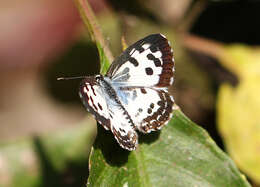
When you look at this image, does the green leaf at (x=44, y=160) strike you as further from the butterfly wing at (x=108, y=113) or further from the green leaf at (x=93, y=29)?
the green leaf at (x=93, y=29)

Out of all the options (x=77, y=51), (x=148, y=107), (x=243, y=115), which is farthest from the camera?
(x=77, y=51)

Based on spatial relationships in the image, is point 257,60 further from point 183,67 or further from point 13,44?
point 13,44

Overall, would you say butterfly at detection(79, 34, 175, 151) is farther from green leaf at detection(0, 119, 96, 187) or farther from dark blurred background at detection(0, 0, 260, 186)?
green leaf at detection(0, 119, 96, 187)

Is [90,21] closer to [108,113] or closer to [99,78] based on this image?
[99,78]

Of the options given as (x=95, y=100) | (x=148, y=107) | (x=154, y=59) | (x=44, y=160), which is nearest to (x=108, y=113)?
(x=95, y=100)

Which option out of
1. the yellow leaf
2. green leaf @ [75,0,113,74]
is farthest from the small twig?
the yellow leaf

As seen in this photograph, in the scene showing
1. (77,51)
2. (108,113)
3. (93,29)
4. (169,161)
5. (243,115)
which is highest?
(93,29)

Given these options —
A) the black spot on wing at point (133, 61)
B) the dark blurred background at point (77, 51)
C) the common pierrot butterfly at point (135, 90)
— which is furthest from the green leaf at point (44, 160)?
the black spot on wing at point (133, 61)
